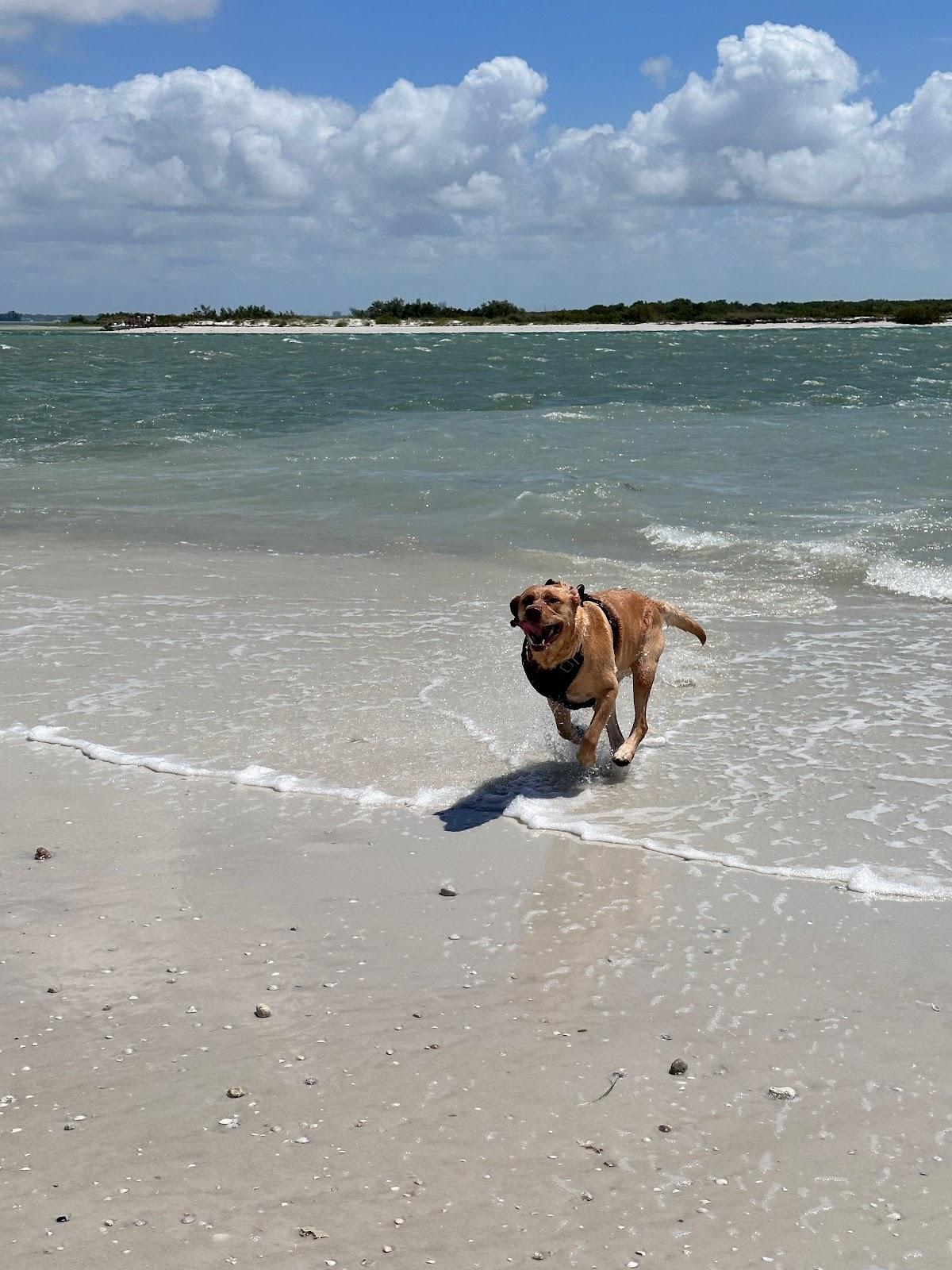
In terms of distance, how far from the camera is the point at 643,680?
6.43 metres

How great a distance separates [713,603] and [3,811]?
5687 mm

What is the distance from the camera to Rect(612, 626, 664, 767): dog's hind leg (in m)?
6.16

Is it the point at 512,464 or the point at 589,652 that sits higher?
the point at 512,464

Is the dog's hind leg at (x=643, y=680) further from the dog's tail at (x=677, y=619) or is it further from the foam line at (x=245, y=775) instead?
the foam line at (x=245, y=775)

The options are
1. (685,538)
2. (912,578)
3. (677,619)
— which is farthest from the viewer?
(685,538)

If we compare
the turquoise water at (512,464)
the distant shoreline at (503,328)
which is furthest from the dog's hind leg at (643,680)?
the distant shoreline at (503,328)

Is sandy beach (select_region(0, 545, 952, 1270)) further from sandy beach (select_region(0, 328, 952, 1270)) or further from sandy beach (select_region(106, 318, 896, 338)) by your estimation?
sandy beach (select_region(106, 318, 896, 338))

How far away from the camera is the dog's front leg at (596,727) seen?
580 centimetres

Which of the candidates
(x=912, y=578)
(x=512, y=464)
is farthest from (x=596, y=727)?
(x=512, y=464)

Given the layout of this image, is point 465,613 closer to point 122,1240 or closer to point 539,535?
point 539,535

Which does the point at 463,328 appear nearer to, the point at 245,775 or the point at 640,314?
the point at 640,314

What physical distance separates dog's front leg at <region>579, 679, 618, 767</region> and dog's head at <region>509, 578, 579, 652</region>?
452 millimetres

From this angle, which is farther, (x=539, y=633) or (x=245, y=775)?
(x=245, y=775)

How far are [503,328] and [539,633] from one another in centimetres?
10277
